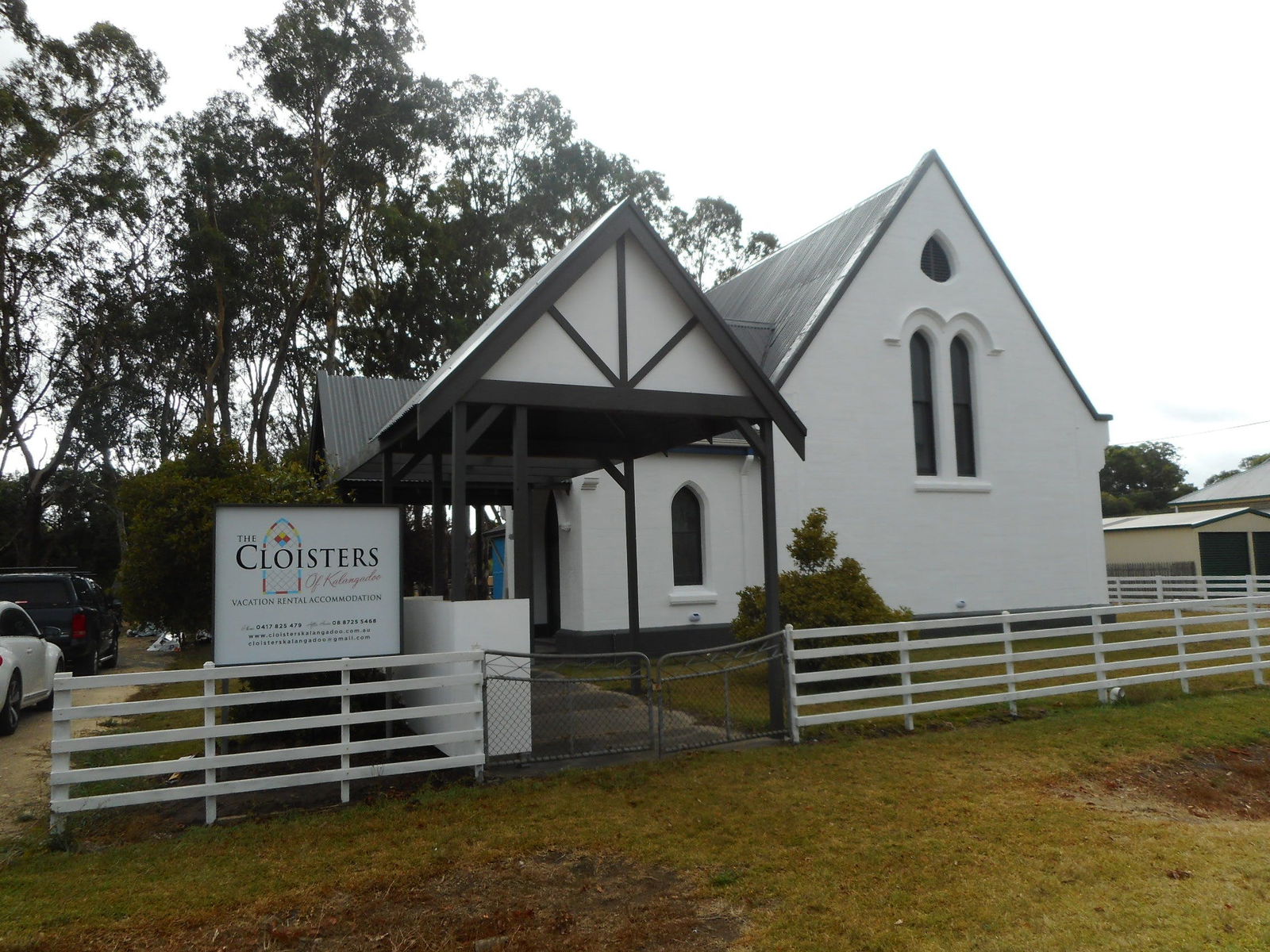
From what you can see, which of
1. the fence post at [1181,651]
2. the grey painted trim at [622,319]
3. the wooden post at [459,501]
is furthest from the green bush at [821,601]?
the wooden post at [459,501]

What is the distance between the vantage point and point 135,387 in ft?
120

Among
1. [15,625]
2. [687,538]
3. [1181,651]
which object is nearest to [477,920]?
[1181,651]

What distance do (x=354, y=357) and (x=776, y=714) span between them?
94.1 feet

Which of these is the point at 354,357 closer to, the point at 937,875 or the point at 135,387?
the point at 135,387

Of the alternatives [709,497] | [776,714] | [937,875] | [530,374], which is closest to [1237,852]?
[937,875]

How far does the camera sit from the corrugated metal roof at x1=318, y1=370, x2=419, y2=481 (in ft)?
67.7

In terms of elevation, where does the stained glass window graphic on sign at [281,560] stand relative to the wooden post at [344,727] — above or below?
above

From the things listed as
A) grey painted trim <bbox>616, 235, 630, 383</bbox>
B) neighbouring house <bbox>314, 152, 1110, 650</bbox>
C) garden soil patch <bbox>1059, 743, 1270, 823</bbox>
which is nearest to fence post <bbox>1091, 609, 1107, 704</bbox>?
garden soil patch <bbox>1059, 743, 1270, 823</bbox>

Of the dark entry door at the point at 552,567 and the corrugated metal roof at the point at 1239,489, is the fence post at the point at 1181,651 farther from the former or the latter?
the corrugated metal roof at the point at 1239,489

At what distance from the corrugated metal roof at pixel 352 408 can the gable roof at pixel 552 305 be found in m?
10.1

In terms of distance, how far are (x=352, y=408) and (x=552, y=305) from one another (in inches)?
539

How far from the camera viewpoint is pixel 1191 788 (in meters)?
8.09

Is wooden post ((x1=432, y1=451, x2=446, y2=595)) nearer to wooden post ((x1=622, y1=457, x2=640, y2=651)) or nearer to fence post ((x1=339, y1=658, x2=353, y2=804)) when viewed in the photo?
wooden post ((x1=622, y1=457, x2=640, y2=651))

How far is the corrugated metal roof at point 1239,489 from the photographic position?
40156 mm
